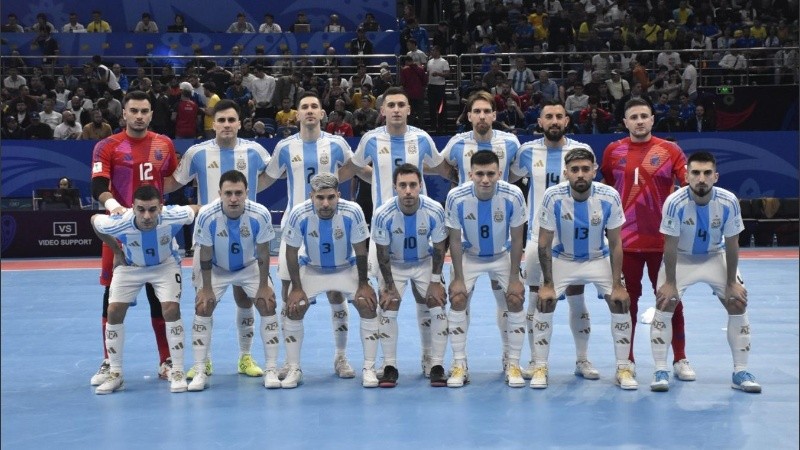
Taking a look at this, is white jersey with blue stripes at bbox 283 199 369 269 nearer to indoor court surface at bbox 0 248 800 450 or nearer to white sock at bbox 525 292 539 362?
indoor court surface at bbox 0 248 800 450

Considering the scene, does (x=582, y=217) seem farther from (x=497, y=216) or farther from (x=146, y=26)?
(x=146, y=26)

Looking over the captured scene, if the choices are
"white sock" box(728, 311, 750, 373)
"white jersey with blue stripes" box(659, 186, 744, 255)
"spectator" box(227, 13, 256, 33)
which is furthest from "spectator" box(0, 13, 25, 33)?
"white sock" box(728, 311, 750, 373)

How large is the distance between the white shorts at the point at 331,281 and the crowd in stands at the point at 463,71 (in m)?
11.2

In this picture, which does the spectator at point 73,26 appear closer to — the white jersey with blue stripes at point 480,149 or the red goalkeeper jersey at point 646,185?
the white jersey with blue stripes at point 480,149

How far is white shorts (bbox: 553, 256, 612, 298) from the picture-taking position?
31.9 ft

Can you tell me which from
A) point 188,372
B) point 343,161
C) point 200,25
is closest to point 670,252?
point 343,161

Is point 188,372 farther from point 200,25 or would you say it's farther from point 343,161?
point 200,25

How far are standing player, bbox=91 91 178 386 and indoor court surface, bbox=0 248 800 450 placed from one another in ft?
1.76

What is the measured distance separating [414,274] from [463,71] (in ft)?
52.8

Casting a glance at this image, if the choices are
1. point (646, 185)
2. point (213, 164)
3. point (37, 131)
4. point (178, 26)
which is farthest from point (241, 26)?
point (646, 185)

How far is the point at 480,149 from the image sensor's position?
10.5 metres

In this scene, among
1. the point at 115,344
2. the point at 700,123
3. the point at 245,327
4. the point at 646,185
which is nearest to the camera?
the point at 115,344

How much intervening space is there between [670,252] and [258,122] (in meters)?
13.7

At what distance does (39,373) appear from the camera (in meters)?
10.6
